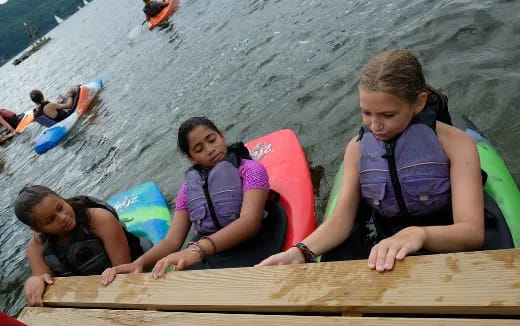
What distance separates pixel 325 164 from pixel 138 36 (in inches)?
587

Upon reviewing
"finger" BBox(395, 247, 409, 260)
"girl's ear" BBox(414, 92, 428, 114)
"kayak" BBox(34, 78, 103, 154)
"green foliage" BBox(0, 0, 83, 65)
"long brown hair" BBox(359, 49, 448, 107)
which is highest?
"green foliage" BBox(0, 0, 83, 65)

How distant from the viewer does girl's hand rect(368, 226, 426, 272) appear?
1.41 m

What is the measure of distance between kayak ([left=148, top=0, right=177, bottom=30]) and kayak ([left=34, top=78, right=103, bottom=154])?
5637 mm

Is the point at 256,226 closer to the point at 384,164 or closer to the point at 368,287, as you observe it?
the point at 384,164

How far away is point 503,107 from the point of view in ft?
11.9

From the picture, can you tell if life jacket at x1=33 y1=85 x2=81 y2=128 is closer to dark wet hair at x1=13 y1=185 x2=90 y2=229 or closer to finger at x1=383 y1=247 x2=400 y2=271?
dark wet hair at x1=13 y1=185 x2=90 y2=229

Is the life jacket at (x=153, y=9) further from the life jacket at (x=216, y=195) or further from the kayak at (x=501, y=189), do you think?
the kayak at (x=501, y=189)

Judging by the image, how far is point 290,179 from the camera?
333 cm

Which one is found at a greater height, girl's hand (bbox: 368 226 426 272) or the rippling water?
girl's hand (bbox: 368 226 426 272)

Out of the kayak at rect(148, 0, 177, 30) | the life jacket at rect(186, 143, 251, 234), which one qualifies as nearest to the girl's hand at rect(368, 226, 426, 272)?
the life jacket at rect(186, 143, 251, 234)

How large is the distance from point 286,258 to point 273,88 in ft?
15.5


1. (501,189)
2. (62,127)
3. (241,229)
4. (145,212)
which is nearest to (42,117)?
(62,127)

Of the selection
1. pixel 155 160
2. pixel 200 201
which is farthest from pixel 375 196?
pixel 155 160

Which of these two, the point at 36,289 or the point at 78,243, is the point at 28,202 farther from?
the point at 36,289
